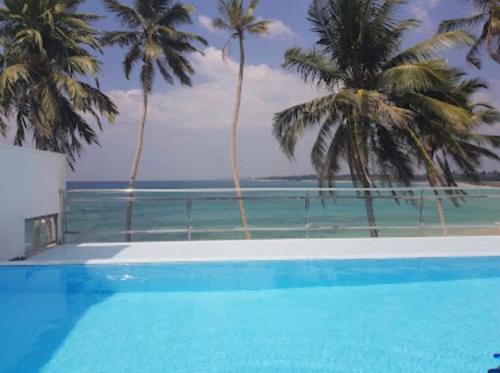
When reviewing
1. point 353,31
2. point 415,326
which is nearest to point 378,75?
point 353,31

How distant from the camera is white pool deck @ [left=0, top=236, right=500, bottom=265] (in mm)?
5857

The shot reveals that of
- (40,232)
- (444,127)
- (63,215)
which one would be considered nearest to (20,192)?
(40,232)

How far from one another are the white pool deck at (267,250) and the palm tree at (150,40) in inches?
329

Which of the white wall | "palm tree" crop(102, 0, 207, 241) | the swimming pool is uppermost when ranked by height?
"palm tree" crop(102, 0, 207, 241)

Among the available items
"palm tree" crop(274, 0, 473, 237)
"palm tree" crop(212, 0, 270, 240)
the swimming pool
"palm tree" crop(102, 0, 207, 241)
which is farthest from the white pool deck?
"palm tree" crop(102, 0, 207, 241)

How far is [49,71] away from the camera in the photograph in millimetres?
10539

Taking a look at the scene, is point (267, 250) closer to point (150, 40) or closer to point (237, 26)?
point (237, 26)

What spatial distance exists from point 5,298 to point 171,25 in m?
12.4

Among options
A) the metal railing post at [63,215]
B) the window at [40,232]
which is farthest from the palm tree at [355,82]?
the window at [40,232]

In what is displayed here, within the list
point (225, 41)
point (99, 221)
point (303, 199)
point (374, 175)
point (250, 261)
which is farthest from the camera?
point (99, 221)

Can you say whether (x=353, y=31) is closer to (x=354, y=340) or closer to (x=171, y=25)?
(x=171, y=25)

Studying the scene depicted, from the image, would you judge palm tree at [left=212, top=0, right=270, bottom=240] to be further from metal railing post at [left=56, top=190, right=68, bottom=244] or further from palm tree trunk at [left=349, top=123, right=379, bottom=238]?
metal railing post at [left=56, top=190, right=68, bottom=244]

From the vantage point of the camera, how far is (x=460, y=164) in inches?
497

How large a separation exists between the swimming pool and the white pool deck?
170 millimetres
